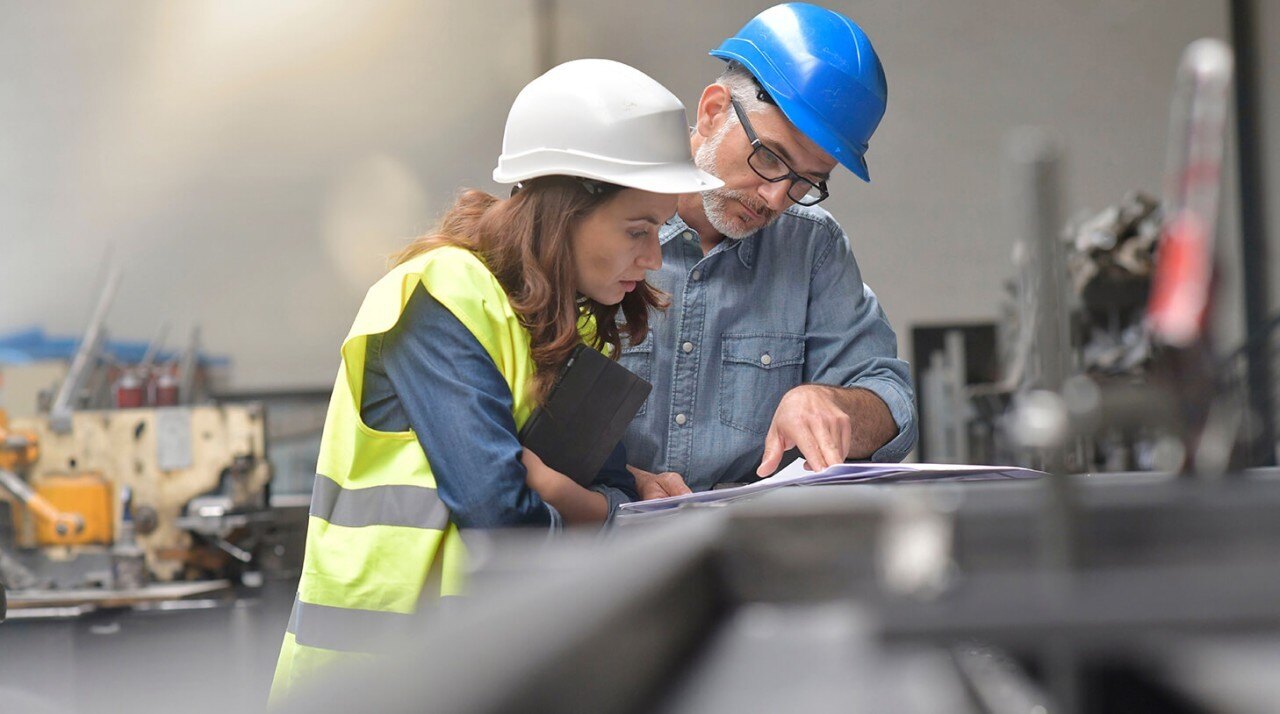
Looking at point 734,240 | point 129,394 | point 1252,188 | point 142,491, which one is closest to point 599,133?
point 734,240

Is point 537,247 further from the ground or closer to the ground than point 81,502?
further from the ground

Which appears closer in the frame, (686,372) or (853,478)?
(853,478)

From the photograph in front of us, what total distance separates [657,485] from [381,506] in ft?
1.27

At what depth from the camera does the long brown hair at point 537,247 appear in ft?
4.37

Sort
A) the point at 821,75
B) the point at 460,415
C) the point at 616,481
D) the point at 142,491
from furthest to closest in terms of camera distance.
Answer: the point at 142,491
the point at 821,75
the point at 616,481
the point at 460,415

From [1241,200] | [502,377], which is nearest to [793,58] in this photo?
[502,377]

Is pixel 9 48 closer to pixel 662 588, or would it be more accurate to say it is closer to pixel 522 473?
pixel 522 473

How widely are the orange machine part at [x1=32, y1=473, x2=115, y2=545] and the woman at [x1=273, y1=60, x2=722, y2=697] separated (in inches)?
120

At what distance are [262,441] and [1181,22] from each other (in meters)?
5.06

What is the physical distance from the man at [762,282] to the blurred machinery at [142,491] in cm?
268

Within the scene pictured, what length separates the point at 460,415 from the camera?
4.03ft

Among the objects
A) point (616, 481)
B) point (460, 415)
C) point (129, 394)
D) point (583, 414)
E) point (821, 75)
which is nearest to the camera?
point (460, 415)

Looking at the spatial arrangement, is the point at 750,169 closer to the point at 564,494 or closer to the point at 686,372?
the point at 686,372

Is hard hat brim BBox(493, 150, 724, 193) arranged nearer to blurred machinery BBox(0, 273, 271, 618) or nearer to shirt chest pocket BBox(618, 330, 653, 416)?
shirt chest pocket BBox(618, 330, 653, 416)
